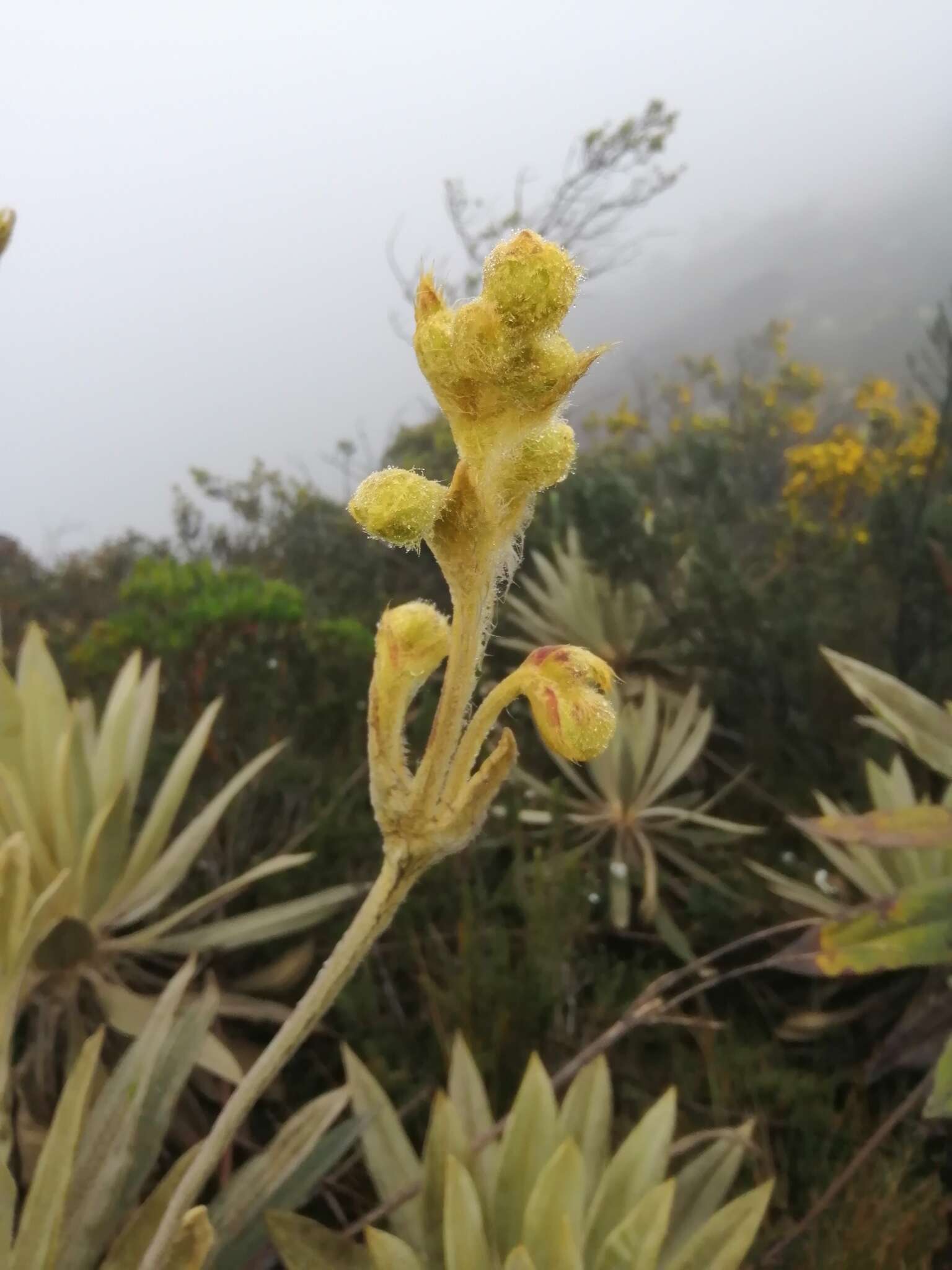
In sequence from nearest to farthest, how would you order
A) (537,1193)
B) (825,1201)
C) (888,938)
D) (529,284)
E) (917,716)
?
(529,284) < (537,1193) < (825,1201) < (888,938) < (917,716)

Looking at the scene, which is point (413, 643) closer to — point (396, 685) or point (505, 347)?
point (396, 685)

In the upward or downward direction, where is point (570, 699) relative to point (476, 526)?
downward

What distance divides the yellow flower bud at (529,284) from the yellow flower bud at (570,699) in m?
0.17

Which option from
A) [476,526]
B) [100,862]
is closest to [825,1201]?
[476,526]

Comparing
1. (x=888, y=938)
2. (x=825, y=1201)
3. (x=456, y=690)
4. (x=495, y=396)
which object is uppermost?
(x=495, y=396)

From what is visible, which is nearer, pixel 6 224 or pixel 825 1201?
pixel 6 224

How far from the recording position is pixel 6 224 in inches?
37.0

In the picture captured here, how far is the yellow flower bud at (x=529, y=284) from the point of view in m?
0.41

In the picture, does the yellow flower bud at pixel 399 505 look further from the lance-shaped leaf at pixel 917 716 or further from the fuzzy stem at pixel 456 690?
the lance-shaped leaf at pixel 917 716

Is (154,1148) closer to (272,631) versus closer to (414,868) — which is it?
(414,868)

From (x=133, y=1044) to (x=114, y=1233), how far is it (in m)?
0.19

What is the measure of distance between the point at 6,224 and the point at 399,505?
2.54 ft

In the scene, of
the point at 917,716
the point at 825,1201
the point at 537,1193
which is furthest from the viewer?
the point at 917,716

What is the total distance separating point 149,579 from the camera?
7.57ft
